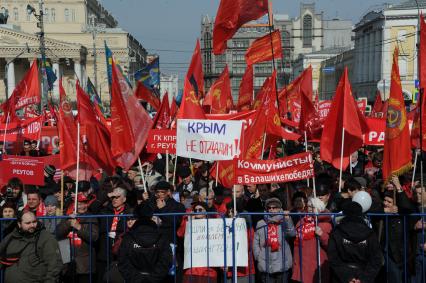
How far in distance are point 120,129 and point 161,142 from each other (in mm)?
1843

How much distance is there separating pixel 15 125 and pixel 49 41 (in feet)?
245

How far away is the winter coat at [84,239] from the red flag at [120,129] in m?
2.09

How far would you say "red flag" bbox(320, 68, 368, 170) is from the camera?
10.1m

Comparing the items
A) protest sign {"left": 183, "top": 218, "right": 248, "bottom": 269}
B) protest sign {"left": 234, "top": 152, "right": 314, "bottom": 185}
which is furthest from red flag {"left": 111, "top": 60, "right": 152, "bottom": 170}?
protest sign {"left": 183, "top": 218, "right": 248, "bottom": 269}

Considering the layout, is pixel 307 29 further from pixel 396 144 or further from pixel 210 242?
pixel 210 242

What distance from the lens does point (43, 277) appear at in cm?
696

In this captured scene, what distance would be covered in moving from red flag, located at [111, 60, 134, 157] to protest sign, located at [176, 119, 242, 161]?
161cm

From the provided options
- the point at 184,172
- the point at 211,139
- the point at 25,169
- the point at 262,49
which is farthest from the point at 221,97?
the point at 211,139

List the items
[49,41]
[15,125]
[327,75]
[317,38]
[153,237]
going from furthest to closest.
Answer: [317,38] < [327,75] < [49,41] < [15,125] < [153,237]

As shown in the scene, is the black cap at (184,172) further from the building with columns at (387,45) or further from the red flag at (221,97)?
the building with columns at (387,45)

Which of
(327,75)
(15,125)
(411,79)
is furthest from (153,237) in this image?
(327,75)

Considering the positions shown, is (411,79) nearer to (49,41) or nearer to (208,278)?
(49,41)

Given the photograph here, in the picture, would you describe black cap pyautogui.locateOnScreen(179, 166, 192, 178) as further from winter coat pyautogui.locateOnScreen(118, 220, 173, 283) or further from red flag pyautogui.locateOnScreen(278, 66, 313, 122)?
winter coat pyautogui.locateOnScreen(118, 220, 173, 283)

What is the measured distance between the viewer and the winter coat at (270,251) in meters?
7.97
